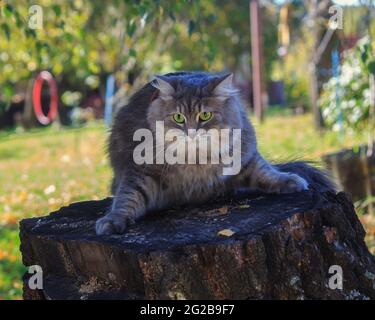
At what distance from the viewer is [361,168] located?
542cm

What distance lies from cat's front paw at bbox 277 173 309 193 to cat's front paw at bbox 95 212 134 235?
77 cm

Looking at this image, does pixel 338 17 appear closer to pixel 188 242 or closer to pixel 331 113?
pixel 188 242

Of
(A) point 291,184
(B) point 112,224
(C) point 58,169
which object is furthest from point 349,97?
(C) point 58,169

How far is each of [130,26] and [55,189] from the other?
12.5ft

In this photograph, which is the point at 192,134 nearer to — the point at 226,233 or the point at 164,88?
the point at 164,88

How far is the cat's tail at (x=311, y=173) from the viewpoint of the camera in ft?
9.83

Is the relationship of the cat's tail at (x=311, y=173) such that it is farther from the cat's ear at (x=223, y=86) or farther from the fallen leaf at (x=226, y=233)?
the fallen leaf at (x=226, y=233)

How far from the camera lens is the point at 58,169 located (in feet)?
29.7

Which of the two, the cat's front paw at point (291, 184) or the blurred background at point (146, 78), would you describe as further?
the blurred background at point (146, 78)

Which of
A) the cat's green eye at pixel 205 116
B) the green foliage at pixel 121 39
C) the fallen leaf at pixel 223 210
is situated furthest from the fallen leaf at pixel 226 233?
the green foliage at pixel 121 39

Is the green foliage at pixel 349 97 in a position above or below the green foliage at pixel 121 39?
below

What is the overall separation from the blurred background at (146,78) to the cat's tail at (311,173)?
243 mm

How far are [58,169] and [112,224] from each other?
6846 millimetres

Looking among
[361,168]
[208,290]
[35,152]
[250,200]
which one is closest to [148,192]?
[250,200]
